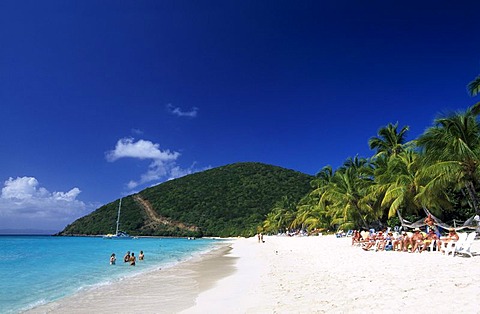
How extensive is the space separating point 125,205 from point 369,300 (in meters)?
89.1

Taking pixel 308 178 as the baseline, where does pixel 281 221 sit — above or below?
below

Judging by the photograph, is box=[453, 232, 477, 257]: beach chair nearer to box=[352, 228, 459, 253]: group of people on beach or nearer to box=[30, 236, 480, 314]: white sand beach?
box=[30, 236, 480, 314]: white sand beach

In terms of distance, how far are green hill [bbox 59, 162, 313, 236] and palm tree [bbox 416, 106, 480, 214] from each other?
170 feet

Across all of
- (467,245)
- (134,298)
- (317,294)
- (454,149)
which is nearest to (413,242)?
(467,245)

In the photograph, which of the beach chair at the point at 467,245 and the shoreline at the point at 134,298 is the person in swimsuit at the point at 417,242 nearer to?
the beach chair at the point at 467,245

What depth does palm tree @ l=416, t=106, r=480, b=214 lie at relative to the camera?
46.2 ft

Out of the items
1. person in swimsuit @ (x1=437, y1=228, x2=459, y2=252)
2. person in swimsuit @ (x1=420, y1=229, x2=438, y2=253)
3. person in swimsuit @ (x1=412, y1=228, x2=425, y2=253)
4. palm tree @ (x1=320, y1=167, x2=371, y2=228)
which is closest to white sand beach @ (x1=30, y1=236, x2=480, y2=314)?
person in swimsuit @ (x1=437, y1=228, x2=459, y2=252)

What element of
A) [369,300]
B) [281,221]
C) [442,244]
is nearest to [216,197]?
[281,221]

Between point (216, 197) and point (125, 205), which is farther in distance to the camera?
point (125, 205)

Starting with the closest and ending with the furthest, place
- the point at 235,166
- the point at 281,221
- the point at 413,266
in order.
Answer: the point at 413,266 → the point at 281,221 → the point at 235,166

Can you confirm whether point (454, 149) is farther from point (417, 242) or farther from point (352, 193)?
point (352, 193)

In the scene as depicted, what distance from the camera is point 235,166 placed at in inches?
3777

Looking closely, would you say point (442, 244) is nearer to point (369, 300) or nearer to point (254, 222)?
point (369, 300)

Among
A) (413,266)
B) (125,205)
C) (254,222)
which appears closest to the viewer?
(413,266)
